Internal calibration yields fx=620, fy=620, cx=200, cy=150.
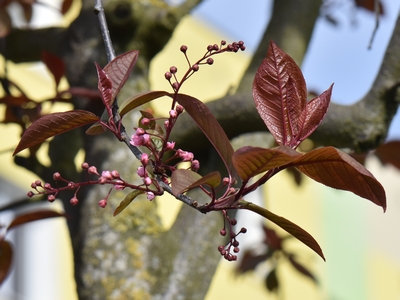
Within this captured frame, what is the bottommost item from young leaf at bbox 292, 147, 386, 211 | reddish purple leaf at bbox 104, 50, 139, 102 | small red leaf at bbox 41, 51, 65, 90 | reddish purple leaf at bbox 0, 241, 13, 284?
reddish purple leaf at bbox 0, 241, 13, 284

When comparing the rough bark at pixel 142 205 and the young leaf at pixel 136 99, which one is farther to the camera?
the rough bark at pixel 142 205

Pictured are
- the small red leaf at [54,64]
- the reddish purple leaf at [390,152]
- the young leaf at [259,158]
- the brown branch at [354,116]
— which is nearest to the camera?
the young leaf at [259,158]

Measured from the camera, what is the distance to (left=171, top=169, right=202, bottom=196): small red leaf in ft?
1.56

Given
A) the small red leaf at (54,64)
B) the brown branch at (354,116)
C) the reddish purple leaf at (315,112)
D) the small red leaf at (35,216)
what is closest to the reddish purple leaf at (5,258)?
the small red leaf at (35,216)

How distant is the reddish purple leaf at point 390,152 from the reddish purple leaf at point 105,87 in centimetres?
80

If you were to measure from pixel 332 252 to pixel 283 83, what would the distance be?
→ 18.5ft

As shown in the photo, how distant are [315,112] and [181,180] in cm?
15

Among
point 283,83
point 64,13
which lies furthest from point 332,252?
point 283,83

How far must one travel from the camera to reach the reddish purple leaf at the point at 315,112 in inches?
22.0

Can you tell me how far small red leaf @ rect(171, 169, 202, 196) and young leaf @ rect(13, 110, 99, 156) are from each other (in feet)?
0.30

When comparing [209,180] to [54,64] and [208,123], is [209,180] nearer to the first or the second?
[208,123]

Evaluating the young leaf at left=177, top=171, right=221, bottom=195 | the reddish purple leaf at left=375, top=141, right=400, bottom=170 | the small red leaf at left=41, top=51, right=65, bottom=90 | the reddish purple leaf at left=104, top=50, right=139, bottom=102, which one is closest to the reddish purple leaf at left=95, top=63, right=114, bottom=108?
the reddish purple leaf at left=104, top=50, right=139, bottom=102

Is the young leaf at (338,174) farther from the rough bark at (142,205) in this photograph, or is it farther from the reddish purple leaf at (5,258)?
the reddish purple leaf at (5,258)

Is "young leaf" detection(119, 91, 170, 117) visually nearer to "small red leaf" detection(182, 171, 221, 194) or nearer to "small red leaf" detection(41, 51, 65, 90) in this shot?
"small red leaf" detection(182, 171, 221, 194)
